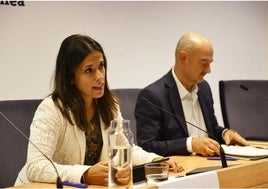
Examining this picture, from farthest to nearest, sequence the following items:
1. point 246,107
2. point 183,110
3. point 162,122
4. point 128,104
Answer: point 246,107 → point 128,104 → point 183,110 → point 162,122

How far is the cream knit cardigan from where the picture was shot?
6.27 ft

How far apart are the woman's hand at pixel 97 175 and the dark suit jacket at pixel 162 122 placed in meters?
0.76

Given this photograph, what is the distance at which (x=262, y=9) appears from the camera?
4.56m

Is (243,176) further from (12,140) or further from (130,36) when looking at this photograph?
(130,36)

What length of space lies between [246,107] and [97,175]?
179cm

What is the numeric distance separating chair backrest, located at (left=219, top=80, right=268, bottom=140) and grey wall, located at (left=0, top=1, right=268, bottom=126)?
2.62 feet

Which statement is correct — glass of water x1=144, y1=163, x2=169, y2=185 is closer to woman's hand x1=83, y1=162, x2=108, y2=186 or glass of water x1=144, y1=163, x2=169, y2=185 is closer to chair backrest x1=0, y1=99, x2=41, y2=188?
woman's hand x1=83, y1=162, x2=108, y2=186

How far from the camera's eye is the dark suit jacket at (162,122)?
2.55 m

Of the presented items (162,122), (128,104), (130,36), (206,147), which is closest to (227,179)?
(206,147)

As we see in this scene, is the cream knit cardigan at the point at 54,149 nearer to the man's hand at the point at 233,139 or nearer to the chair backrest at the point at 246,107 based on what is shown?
the man's hand at the point at 233,139

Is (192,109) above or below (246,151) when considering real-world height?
above

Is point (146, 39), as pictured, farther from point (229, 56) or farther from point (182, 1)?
point (229, 56)

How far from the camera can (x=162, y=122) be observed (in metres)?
2.69

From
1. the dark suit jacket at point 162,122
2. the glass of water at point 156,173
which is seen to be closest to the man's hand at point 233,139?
the dark suit jacket at point 162,122
